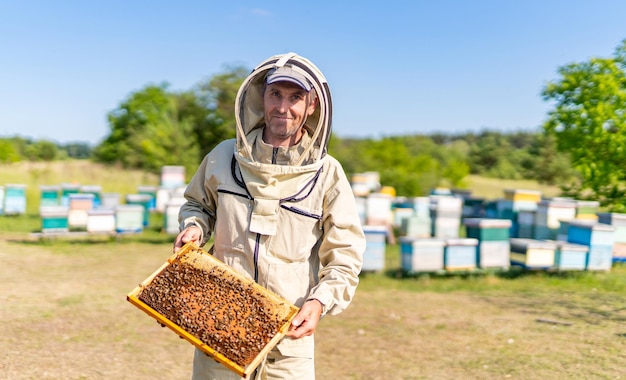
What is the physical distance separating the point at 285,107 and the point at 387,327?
450 cm

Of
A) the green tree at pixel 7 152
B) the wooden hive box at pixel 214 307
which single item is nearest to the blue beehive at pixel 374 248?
the wooden hive box at pixel 214 307

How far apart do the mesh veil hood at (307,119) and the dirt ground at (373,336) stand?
3028 mm

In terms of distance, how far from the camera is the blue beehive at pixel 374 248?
8.03 meters

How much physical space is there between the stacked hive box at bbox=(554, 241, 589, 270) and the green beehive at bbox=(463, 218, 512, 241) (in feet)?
2.60

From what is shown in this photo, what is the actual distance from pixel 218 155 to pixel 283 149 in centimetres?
28

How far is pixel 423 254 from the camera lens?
316 inches

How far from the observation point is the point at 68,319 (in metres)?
5.86

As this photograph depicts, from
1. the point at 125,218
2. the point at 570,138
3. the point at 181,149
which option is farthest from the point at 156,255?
the point at 181,149

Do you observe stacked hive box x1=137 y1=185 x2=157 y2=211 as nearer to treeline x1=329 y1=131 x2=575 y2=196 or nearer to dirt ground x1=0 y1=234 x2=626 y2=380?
dirt ground x1=0 y1=234 x2=626 y2=380

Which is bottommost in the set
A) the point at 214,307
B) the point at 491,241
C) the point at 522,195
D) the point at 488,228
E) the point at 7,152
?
the point at 491,241

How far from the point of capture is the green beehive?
8273 mm

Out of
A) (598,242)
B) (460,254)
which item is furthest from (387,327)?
(598,242)

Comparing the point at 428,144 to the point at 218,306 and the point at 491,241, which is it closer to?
the point at 491,241

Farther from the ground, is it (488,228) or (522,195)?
(522,195)
